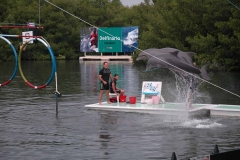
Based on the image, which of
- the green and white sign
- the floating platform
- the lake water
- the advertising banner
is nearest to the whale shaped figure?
the lake water

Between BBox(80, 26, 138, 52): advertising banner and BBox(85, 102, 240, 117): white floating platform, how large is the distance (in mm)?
56069

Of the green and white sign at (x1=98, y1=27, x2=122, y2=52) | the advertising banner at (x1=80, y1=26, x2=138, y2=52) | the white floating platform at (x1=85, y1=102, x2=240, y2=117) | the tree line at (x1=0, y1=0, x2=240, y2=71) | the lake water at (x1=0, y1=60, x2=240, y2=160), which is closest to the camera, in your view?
the lake water at (x1=0, y1=60, x2=240, y2=160)

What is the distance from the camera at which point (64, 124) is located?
1864cm

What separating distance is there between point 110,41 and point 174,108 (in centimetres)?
6241

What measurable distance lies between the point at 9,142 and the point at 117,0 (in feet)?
345

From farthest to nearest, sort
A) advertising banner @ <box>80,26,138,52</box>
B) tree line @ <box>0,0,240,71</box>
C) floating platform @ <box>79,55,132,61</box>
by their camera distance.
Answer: advertising banner @ <box>80,26,138,52</box> → floating platform @ <box>79,55,132,61</box> → tree line @ <box>0,0,240,71</box>

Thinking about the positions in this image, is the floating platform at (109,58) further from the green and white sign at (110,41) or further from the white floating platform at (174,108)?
the white floating platform at (174,108)

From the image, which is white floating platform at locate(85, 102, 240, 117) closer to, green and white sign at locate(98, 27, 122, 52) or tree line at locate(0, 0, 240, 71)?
tree line at locate(0, 0, 240, 71)

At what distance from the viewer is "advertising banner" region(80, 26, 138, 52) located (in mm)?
80875

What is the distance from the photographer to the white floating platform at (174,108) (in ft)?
65.8

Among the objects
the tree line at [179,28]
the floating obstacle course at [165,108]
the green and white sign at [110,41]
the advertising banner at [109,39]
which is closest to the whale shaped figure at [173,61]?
the floating obstacle course at [165,108]

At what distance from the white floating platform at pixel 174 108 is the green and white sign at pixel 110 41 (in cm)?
5929

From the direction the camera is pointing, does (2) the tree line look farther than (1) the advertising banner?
No

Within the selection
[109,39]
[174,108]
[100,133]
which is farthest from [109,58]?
[100,133]
